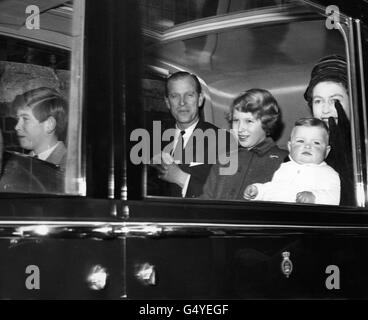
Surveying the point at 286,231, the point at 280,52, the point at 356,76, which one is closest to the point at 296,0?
the point at 280,52

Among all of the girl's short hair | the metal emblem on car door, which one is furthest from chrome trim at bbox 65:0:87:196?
the metal emblem on car door

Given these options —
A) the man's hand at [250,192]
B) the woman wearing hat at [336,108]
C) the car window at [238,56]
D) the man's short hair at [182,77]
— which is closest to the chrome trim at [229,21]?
the car window at [238,56]

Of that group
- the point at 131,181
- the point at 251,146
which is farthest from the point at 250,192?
the point at 131,181

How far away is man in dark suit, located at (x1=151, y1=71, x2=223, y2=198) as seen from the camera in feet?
8.80

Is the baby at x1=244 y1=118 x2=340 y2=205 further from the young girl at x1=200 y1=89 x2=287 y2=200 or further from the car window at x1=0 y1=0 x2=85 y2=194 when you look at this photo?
the car window at x1=0 y1=0 x2=85 y2=194

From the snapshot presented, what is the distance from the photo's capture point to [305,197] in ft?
9.73

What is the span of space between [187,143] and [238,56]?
0.44m

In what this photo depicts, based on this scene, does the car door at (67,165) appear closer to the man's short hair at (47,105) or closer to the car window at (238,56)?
the man's short hair at (47,105)

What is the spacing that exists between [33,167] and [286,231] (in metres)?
1.03

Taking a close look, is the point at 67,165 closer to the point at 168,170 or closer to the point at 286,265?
the point at 168,170
